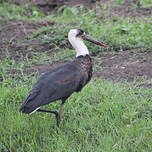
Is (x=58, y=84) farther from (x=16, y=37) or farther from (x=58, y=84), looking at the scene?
(x=16, y=37)

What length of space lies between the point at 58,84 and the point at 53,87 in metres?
0.08

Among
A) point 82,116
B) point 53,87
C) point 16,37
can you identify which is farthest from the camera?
point 16,37

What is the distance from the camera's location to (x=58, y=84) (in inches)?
213

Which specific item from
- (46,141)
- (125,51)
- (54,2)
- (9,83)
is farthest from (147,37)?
(54,2)

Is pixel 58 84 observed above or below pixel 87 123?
above

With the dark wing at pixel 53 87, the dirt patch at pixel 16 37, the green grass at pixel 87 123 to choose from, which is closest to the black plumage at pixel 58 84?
the dark wing at pixel 53 87

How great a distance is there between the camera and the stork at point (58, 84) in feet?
17.0

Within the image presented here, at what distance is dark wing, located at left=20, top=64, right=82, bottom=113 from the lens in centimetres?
517

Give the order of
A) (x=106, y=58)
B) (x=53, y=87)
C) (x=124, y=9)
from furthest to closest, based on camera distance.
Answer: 1. (x=124, y=9)
2. (x=106, y=58)
3. (x=53, y=87)

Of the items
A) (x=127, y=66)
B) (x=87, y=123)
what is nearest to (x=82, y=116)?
(x=87, y=123)

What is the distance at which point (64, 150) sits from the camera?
16.1ft

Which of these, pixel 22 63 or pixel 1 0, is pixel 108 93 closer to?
pixel 22 63

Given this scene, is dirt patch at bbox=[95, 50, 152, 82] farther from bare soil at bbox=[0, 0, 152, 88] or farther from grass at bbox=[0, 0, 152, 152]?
grass at bbox=[0, 0, 152, 152]

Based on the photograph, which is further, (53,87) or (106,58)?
(106,58)
